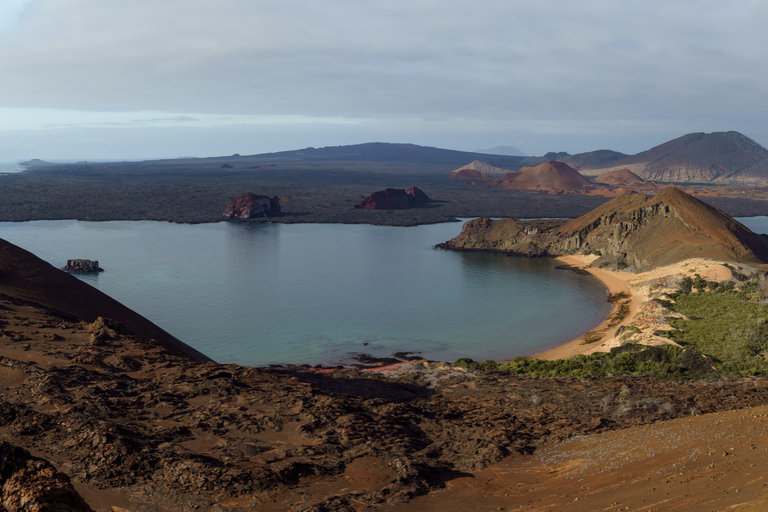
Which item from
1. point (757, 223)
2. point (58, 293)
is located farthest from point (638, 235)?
point (757, 223)

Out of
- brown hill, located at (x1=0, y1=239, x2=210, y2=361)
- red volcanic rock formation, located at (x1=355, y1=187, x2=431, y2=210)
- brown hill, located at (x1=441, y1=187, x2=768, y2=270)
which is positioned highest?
red volcanic rock formation, located at (x1=355, y1=187, x2=431, y2=210)

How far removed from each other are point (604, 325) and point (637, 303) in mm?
7203

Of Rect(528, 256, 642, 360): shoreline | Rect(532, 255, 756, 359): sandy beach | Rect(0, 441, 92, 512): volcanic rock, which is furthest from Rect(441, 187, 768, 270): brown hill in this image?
Rect(0, 441, 92, 512): volcanic rock

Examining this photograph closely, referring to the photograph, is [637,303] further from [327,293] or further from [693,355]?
[327,293]

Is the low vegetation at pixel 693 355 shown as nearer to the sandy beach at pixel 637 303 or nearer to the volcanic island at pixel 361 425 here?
the volcanic island at pixel 361 425

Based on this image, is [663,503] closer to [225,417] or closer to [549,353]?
[225,417]

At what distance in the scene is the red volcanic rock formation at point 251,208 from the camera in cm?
11788

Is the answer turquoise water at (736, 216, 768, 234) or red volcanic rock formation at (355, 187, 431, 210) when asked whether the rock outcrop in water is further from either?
turquoise water at (736, 216, 768, 234)

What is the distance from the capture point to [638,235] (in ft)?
236

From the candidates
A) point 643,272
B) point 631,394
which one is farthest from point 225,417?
point 643,272

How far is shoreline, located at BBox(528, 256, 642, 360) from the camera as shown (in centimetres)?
3891

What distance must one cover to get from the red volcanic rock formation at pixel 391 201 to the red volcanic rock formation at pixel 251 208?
72.7 feet

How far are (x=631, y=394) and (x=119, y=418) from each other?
67.7 ft

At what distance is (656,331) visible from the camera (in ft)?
124
